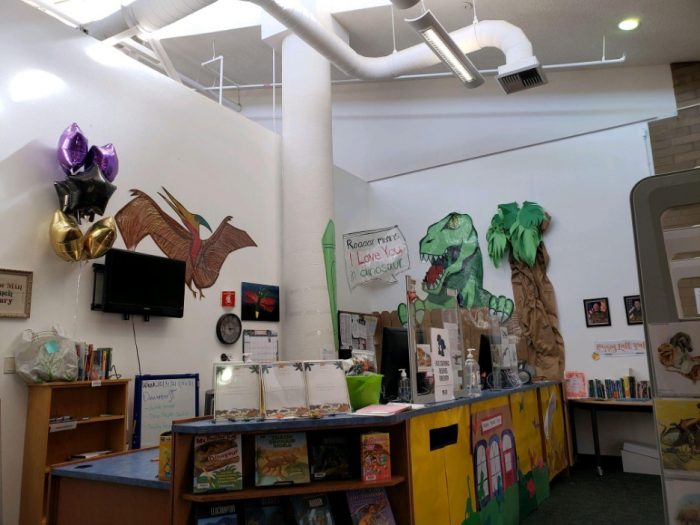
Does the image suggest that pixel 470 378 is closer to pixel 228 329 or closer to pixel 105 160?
pixel 228 329

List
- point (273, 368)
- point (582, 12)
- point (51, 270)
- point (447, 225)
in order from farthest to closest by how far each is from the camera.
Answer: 1. point (447, 225)
2. point (582, 12)
3. point (51, 270)
4. point (273, 368)

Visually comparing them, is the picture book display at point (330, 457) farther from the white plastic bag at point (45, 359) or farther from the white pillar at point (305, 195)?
the white pillar at point (305, 195)

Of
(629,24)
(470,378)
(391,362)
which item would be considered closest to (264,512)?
(391,362)

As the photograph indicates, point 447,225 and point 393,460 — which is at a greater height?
point 447,225

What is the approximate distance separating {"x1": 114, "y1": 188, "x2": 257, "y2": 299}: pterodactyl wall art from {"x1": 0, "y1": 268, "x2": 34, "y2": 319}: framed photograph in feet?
2.69

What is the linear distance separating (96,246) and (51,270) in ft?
1.10

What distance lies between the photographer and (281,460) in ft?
7.42

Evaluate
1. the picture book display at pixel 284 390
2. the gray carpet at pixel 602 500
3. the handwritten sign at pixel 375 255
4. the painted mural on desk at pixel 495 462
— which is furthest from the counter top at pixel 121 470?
the handwritten sign at pixel 375 255

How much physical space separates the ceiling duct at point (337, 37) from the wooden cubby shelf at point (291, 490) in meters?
3.51

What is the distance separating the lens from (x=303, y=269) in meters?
5.43

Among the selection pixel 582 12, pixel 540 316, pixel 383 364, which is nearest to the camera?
pixel 383 364

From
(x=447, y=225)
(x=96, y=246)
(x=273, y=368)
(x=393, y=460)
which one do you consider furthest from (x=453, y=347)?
(x=447, y=225)

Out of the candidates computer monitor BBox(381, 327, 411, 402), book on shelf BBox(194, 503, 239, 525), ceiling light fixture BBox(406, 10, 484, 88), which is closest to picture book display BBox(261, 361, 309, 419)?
book on shelf BBox(194, 503, 239, 525)

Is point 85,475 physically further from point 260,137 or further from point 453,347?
point 260,137
